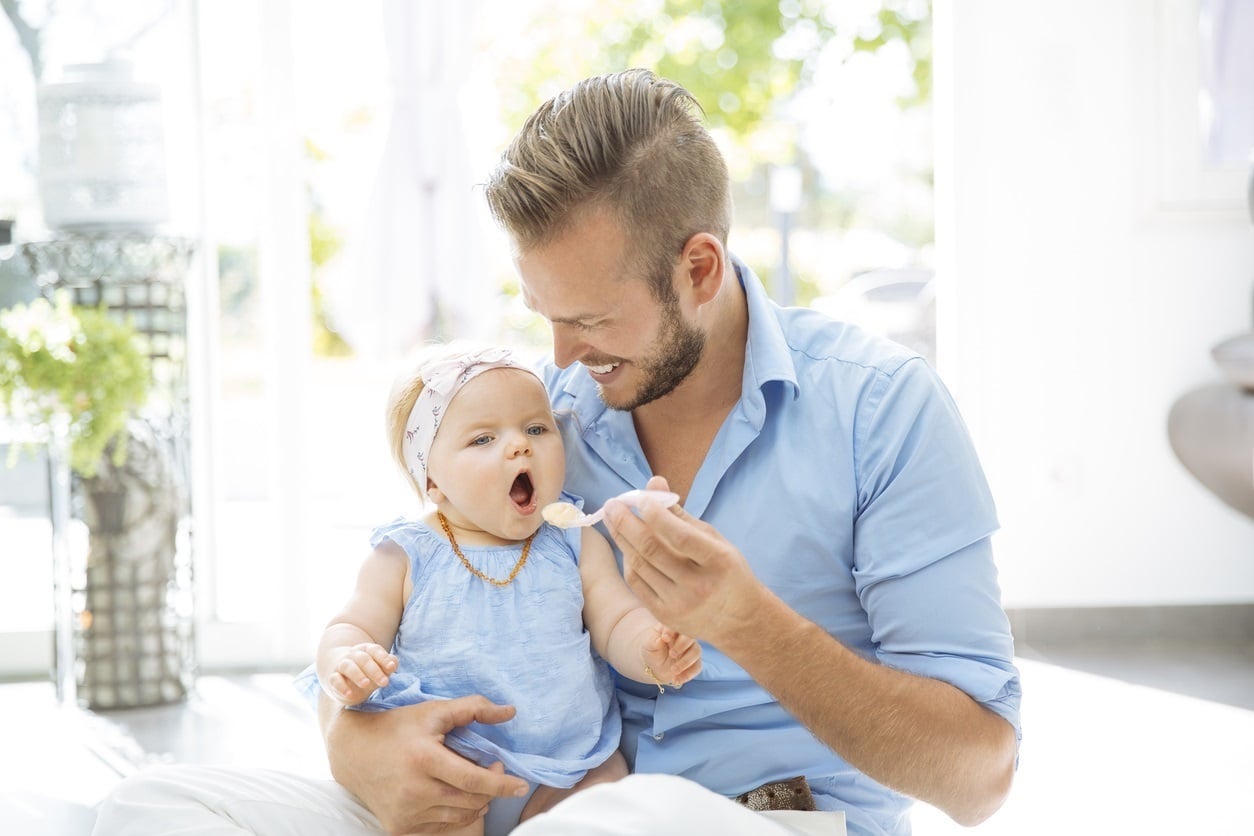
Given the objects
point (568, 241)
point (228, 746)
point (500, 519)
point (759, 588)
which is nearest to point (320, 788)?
point (500, 519)

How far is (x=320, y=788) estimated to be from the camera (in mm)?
1521

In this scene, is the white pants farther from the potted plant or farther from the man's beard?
the potted plant

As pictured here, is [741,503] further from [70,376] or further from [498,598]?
[70,376]

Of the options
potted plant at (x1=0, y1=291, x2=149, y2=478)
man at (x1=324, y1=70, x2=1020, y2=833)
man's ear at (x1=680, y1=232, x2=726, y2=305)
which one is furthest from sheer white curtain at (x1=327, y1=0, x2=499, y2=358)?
man's ear at (x1=680, y1=232, x2=726, y2=305)

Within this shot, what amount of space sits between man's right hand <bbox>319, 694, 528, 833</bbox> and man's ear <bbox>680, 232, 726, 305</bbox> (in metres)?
0.59

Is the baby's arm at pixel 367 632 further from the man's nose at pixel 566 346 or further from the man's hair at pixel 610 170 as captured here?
the man's hair at pixel 610 170

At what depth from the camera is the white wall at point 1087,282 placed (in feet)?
12.7

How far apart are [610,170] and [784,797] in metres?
0.80

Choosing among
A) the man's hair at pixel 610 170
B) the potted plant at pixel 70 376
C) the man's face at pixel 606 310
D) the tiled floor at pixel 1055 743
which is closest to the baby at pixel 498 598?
the man's face at pixel 606 310

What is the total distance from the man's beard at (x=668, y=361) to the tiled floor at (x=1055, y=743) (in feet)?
4.40

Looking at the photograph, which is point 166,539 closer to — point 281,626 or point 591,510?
point 281,626

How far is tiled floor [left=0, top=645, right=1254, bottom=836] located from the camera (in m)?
2.57

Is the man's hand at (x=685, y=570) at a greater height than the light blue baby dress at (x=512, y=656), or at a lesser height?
greater

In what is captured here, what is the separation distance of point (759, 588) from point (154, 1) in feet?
11.0
